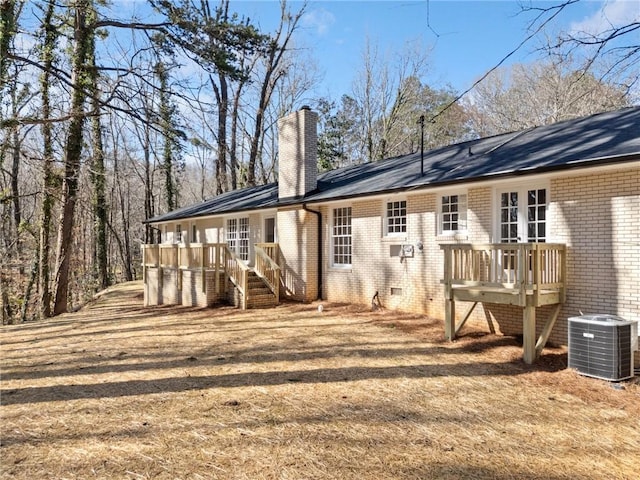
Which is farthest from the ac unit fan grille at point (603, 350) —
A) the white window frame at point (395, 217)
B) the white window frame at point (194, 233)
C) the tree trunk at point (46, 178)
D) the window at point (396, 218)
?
the white window frame at point (194, 233)

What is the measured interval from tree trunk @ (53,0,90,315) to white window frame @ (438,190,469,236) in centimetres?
877

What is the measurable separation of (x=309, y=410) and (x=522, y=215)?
5.57m

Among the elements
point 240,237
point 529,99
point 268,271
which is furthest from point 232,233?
point 529,99

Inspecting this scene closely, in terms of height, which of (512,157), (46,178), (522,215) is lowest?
(522,215)

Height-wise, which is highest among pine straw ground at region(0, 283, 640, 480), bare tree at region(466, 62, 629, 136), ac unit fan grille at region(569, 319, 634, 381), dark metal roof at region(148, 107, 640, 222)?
bare tree at region(466, 62, 629, 136)

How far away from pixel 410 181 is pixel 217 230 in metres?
9.52

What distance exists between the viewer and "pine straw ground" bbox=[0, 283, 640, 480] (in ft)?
12.1

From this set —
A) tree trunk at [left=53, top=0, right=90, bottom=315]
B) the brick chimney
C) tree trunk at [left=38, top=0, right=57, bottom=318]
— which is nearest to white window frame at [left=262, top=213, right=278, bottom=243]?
the brick chimney

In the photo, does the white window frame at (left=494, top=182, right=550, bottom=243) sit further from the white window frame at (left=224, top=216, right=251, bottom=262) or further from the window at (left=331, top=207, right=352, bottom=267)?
the white window frame at (left=224, top=216, right=251, bottom=262)

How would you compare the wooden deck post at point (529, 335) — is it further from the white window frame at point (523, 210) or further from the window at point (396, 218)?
the window at point (396, 218)

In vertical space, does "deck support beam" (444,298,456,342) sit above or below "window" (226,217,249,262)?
below

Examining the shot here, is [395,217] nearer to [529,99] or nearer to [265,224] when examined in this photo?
[265,224]

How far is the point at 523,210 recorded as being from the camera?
8.12 m

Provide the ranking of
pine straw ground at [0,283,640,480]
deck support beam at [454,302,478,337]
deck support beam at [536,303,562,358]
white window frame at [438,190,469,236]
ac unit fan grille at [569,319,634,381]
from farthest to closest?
white window frame at [438,190,469,236], deck support beam at [454,302,478,337], deck support beam at [536,303,562,358], ac unit fan grille at [569,319,634,381], pine straw ground at [0,283,640,480]
